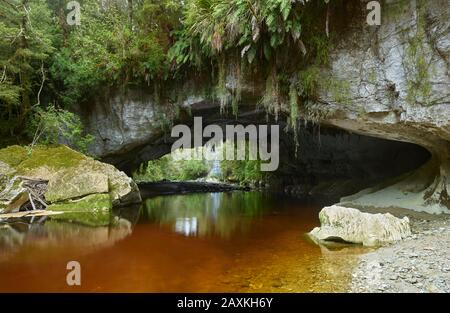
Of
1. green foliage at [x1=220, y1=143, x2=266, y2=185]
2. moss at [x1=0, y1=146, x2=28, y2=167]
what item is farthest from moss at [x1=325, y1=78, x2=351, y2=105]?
green foliage at [x1=220, y1=143, x2=266, y2=185]

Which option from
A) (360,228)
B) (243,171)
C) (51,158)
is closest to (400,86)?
(360,228)

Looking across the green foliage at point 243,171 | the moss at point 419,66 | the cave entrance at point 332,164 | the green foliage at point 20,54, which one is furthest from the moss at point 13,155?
the green foliage at point 243,171

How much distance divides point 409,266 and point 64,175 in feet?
32.7

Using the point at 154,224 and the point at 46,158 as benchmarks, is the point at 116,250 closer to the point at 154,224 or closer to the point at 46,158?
the point at 154,224

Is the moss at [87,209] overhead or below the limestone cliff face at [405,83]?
below

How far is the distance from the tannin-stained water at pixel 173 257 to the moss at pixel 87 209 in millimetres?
629

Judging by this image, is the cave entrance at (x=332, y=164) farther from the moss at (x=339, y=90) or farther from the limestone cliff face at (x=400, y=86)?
the limestone cliff face at (x=400, y=86)

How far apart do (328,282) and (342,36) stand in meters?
6.42

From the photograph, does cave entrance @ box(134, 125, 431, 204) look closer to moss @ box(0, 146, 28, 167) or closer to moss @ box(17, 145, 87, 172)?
moss @ box(17, 145, 87, 172)

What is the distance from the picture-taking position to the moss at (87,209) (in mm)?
9610

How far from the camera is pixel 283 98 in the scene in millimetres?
9758

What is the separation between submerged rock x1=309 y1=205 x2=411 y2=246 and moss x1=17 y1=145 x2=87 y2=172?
8.48 metres

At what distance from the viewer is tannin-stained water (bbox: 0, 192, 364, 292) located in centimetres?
453

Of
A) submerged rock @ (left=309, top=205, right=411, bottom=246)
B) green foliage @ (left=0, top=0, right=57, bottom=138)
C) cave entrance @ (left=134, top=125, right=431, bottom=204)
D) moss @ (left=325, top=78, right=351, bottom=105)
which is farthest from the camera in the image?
cave entrance @ (left=134, top=125, right=431, bottom=204)
